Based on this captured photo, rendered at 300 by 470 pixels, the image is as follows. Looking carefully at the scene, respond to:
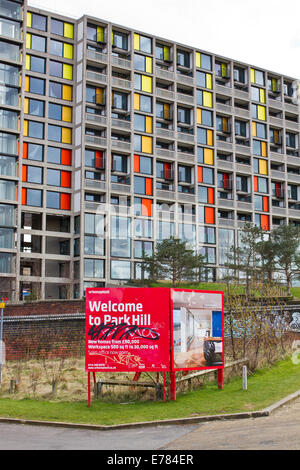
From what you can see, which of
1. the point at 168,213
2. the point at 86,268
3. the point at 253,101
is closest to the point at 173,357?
the point at 86,268

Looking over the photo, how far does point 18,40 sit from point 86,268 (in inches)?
936

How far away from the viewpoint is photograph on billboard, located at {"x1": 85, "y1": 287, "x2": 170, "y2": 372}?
1554 centimetres

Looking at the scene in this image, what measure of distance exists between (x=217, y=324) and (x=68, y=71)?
5159 centimetres

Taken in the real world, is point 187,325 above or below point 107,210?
below

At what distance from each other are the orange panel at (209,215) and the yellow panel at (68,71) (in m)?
21.6

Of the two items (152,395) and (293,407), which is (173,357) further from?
(293,407)

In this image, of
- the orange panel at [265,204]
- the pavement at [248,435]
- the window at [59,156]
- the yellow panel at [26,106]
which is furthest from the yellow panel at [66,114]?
the pavement at [248,435]

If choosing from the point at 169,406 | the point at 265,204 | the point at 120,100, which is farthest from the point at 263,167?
the point at 169,406

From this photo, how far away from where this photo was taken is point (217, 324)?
1712 centimetres

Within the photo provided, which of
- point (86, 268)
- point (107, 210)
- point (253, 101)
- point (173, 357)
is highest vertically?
point (253, 101)

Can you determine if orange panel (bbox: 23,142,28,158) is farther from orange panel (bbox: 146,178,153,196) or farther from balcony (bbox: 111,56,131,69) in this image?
balcony (bbox: 111,56,131,69)

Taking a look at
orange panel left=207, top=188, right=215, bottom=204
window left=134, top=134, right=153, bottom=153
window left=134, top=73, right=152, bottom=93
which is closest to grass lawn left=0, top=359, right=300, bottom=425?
window left=134, top=134, right=153, bottom=153

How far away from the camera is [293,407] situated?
547 inches

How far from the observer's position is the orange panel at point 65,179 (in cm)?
6144
